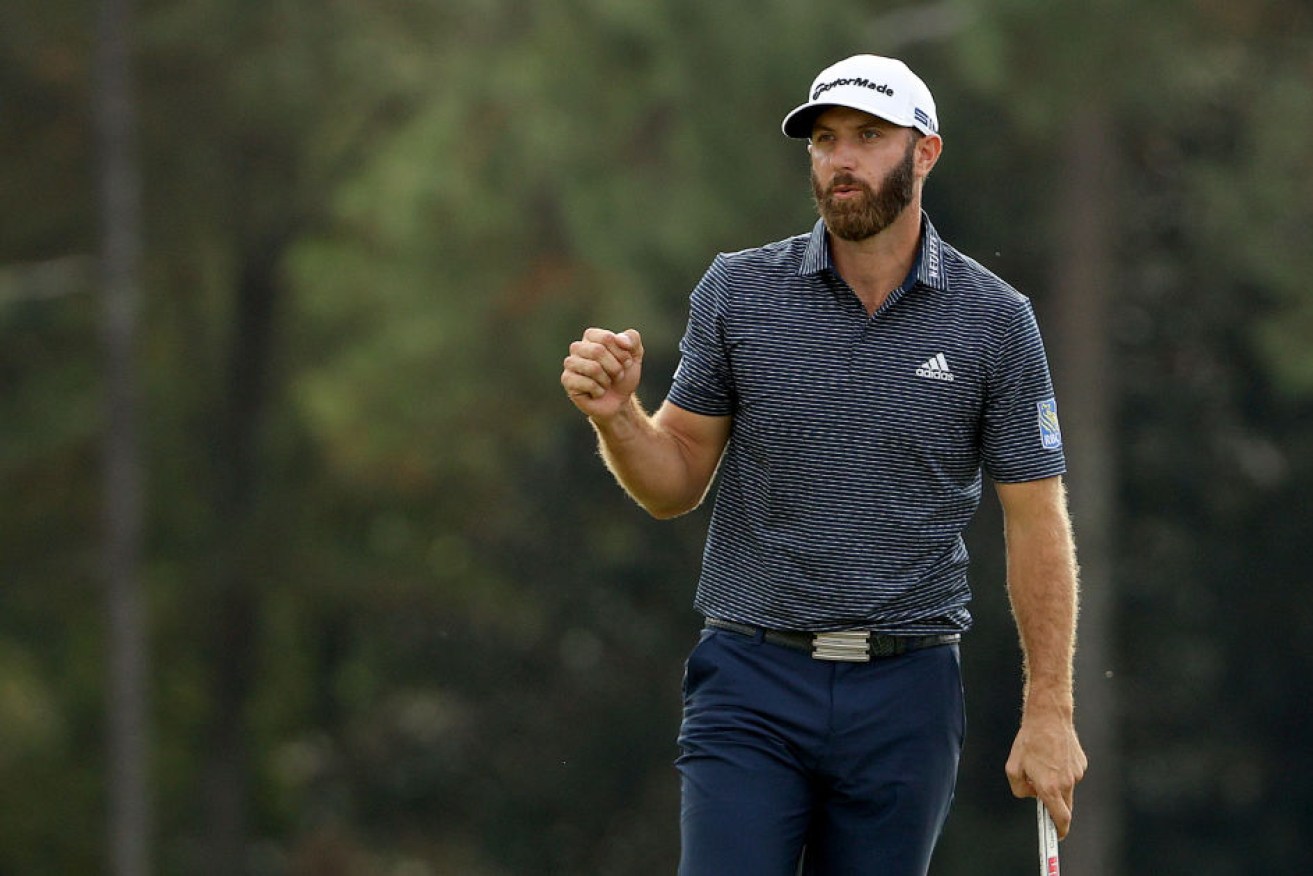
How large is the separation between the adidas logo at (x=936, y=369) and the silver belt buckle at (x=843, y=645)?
540 millimetres

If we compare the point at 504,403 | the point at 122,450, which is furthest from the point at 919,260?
the point at 504,403

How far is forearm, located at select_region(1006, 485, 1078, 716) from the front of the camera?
5.55 metres

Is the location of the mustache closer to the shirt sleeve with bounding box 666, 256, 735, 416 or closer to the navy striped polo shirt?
the navy striped polo shirt

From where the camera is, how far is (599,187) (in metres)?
23.8

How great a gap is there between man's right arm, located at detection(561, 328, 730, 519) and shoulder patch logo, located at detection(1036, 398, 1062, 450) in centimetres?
67

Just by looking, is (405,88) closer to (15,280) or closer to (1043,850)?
(15,280)

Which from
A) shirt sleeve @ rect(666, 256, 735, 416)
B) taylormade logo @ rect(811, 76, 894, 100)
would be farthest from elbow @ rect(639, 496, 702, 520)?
taylormade logo @ rect(811, 76, 894, 100)

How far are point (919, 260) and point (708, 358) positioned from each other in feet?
1.60

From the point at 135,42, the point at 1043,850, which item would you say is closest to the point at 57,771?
the point at 135,42

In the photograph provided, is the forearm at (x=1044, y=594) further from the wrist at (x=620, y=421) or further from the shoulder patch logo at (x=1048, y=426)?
the wrist at (x=620, y=421)

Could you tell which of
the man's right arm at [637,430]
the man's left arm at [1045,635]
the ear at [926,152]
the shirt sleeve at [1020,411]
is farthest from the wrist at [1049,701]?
the ear at [926,152]

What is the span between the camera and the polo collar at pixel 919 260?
18.1 feet

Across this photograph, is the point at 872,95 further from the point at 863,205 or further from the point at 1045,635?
the point at 1045,635

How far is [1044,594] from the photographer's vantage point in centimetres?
557
